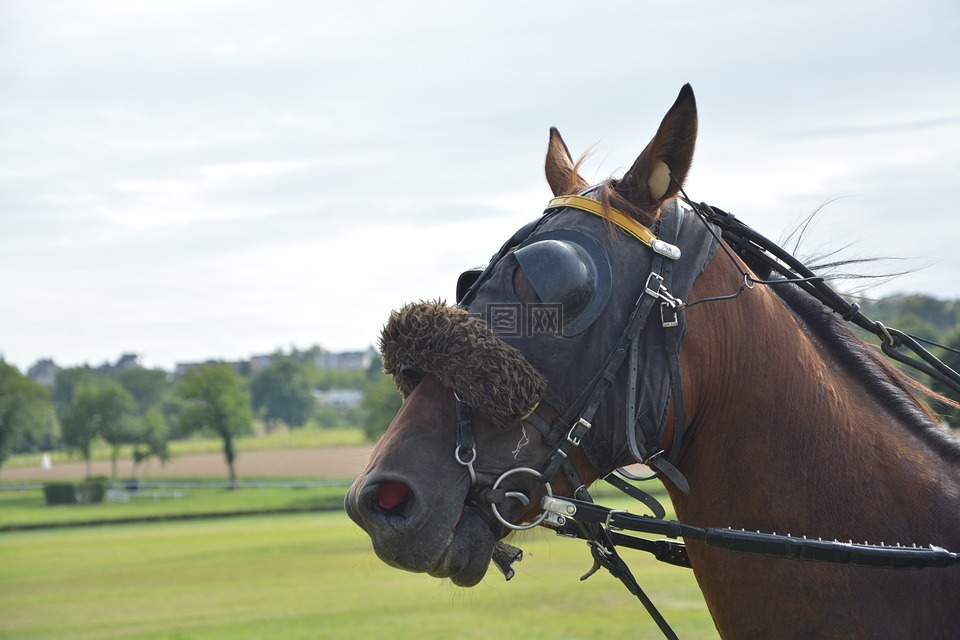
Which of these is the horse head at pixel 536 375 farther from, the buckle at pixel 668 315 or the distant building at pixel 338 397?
the distant building at pixel 338 397

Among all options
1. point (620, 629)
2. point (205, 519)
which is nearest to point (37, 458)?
point (205, 519)

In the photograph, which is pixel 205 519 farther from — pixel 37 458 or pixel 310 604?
pixel 37 458

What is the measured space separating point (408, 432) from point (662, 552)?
119cm

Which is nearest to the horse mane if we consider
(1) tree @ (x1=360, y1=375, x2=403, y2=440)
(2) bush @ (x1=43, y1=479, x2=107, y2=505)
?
(1) tree @ (x1=360, y1=375, x2=403, y2=440)

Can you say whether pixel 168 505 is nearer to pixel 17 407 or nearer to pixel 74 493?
pixel 74 493

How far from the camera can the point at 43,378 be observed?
551 ft

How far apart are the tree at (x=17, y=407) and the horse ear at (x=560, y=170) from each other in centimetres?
8572

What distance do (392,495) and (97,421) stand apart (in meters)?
84.5

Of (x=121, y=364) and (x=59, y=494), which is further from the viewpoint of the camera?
(x=121, y=364)

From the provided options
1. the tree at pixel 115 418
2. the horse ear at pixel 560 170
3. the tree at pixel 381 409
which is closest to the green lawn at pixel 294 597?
the horse ear at pixel 560 170

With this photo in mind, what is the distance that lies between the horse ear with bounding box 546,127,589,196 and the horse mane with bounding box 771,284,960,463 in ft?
2.47

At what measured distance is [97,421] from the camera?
7956cm

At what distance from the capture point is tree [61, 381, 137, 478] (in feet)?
259

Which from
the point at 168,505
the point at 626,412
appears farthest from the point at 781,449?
the point at 168,505
